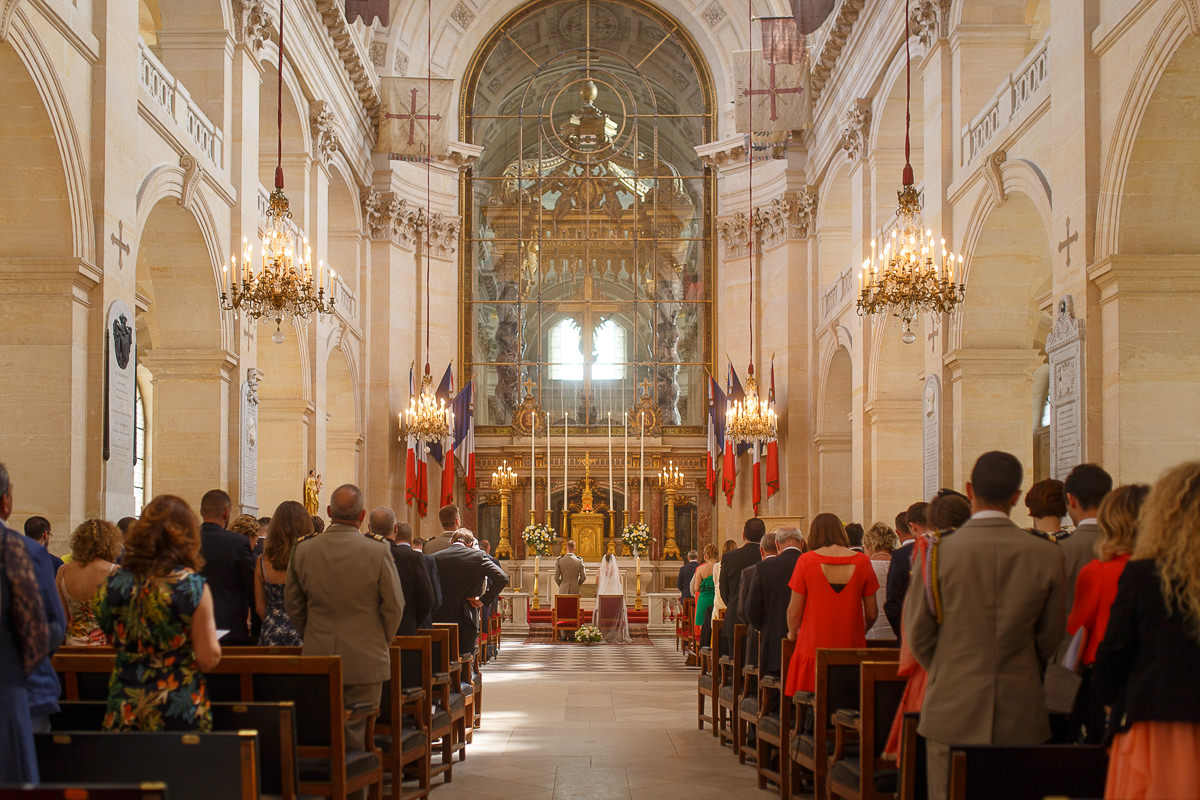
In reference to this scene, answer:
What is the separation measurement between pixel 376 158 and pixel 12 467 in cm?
1534

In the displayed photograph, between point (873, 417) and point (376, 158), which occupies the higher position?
point (376, 158)

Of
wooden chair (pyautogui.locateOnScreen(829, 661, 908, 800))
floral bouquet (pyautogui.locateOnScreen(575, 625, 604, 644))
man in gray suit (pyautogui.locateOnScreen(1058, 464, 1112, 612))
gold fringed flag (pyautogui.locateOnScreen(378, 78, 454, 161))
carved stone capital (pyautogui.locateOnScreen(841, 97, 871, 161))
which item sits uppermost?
gold fringed flag (pyautogui.locateOnScreen(378, 78, 454, 161))

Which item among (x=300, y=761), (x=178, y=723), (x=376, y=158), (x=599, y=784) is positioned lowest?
(x=599, y=784)

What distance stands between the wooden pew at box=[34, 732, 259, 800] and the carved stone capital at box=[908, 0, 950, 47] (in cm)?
1330

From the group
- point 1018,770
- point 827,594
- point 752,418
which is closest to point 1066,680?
point 1018,770

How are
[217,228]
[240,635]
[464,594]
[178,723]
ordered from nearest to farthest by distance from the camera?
[178,723] → [240,635] → [464,594] → [217,228]

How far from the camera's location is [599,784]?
7.66m

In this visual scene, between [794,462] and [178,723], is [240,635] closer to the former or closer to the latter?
[178,723]

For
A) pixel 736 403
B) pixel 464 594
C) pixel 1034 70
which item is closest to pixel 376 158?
pixel 736 403

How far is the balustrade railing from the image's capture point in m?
12.5

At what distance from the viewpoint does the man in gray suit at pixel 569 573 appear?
63.4ft

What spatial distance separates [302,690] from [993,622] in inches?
117

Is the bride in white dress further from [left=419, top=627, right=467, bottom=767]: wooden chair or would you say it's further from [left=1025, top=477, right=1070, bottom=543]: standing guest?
[left=1025, top=477, right=1070, bottom=543]: standing guest

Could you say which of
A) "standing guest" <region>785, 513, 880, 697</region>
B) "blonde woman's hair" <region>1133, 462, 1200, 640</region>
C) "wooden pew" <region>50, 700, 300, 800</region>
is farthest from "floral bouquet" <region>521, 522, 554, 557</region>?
"blonde woman's hair" <region>1133, 462, 1200, 640</region>
